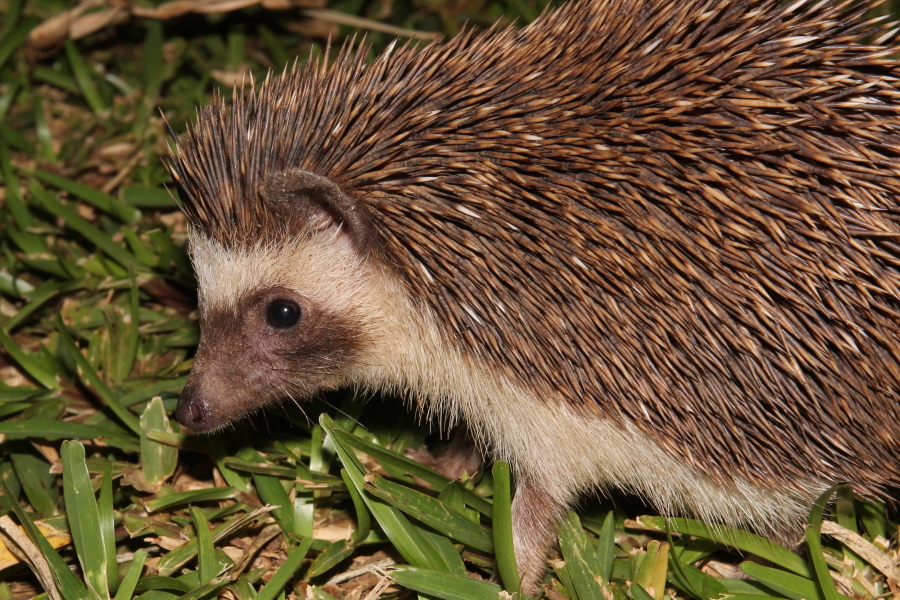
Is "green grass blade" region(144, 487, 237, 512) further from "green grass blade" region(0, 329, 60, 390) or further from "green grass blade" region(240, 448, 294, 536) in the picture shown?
"green grass blade" region(0, 329, 60, 390)

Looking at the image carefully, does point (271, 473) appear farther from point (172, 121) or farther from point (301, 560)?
point (172, 121)

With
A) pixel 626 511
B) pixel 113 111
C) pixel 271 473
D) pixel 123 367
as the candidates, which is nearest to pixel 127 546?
pixel 271 473

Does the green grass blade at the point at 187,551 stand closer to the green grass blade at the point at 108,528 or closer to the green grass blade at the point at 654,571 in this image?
the green grass blade at the point at 108,528

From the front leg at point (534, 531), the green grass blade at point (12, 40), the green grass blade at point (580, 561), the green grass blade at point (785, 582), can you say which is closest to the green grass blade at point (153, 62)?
the green grass blade at point (12, 40)

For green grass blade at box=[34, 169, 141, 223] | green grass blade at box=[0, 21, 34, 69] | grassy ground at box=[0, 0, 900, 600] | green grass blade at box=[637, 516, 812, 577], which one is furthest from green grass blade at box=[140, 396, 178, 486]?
green grass blade at box=[0, 21, 34, 69]

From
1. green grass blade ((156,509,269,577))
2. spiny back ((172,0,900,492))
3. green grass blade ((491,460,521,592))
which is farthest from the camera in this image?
green grass blade ((156,509,269,577))

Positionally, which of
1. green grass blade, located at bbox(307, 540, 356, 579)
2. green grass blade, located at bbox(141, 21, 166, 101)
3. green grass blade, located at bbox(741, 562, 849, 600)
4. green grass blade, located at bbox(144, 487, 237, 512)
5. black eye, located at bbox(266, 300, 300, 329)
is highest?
green grass blade, located at bbox(141, 21, 166, 101)

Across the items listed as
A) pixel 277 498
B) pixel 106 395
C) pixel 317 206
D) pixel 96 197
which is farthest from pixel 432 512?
pixel 96 197
